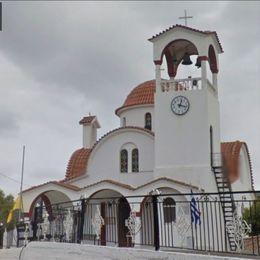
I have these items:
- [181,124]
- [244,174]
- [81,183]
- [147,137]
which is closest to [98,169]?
[81,183]

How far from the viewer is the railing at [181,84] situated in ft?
73.6

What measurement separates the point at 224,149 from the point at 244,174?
3.87 m

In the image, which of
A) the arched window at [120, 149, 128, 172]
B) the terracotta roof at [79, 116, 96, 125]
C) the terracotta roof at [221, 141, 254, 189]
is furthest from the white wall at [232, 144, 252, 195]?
the terracotta roof at [79, 116, 96, 125]

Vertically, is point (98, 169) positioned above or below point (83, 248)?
above

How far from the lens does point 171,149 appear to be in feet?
73.3

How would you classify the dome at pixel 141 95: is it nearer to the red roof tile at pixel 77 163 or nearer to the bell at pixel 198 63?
the red roof tile at pixel 77 163

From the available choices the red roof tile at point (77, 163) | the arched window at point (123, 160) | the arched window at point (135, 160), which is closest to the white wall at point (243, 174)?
the arched window at point (135, 160)

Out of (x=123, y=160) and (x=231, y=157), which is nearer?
(x=231, y=157)

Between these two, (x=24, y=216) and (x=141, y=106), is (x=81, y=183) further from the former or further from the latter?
(x=141, y=106)

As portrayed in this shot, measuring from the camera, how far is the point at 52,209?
49.3 ft

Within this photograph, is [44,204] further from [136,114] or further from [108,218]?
[136,114]

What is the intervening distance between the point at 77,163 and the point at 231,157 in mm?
8678

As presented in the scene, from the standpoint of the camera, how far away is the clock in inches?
883

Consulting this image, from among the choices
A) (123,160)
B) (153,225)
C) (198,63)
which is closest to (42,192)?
Answer: (123,160)
